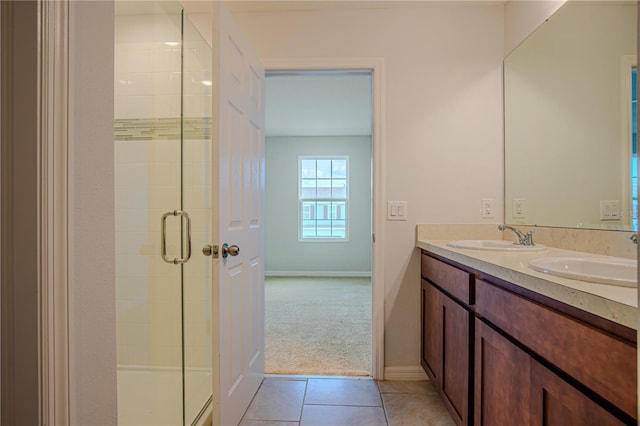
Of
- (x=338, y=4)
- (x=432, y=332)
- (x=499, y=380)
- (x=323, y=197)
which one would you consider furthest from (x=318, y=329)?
(x=323, y=197)

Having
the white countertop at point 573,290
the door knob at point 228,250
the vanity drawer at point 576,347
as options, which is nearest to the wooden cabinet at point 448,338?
the white countertop at point 573,290

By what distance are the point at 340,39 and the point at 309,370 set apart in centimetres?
222

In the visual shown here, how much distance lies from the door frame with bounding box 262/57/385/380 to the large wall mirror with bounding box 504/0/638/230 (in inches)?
31.5

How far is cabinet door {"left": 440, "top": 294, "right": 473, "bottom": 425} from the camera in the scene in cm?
137

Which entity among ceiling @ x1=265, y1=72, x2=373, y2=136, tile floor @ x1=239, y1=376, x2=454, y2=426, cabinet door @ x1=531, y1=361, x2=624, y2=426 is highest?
ceiling @ x1=265, y1=72, x2=373, y2=136

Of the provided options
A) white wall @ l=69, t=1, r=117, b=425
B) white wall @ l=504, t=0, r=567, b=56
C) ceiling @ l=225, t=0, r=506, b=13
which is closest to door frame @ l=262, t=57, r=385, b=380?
ceiling @ l=225, t=0, r=506, b=13

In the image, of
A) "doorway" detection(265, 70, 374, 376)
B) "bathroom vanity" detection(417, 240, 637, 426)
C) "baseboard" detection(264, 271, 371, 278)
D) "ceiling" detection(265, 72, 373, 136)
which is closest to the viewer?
"bathroom vanity" detection(417, 240, 637, 426)

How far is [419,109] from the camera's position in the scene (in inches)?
83.3

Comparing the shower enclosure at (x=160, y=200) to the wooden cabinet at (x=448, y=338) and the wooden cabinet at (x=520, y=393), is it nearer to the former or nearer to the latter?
the wooden cabinet at (x=448, y=338)

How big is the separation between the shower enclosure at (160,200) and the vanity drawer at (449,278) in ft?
4.28

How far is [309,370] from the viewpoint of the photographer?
221cm

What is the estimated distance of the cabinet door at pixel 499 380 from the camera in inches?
38.4

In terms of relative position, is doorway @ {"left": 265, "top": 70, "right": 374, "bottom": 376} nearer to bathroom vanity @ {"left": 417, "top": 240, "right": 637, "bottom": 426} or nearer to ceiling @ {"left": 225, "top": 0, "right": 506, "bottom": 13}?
ceiling @ {"left": 225, "top": 0, "right": 506, "bottom": 13}

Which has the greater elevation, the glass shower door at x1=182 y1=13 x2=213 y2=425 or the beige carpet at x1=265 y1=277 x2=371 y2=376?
the glass shower door at x1=182 y1=13 x2=213 y2=425
